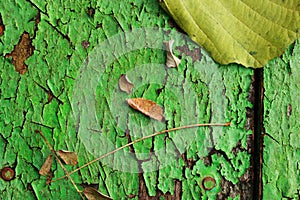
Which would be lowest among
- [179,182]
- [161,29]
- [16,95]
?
[179,182]

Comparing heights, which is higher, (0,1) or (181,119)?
(0,1)

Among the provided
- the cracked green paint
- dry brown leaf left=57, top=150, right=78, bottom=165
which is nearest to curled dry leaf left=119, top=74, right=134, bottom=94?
the cracked green paint

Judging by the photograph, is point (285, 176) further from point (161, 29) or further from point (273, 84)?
point (161, 29)

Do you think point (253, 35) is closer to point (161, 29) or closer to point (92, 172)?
point (161, 29)

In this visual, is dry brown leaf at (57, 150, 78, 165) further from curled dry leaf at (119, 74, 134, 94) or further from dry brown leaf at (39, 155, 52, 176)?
curled dry leaf at (119, 74, 134, 94)

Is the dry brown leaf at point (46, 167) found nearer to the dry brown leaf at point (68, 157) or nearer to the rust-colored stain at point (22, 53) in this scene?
the dry brown leaf at point (68, 157)

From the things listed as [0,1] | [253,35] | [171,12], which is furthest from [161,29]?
[0,1]

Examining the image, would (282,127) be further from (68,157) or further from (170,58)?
(68,157)

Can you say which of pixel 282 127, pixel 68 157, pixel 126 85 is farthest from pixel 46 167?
pixel 282 127
